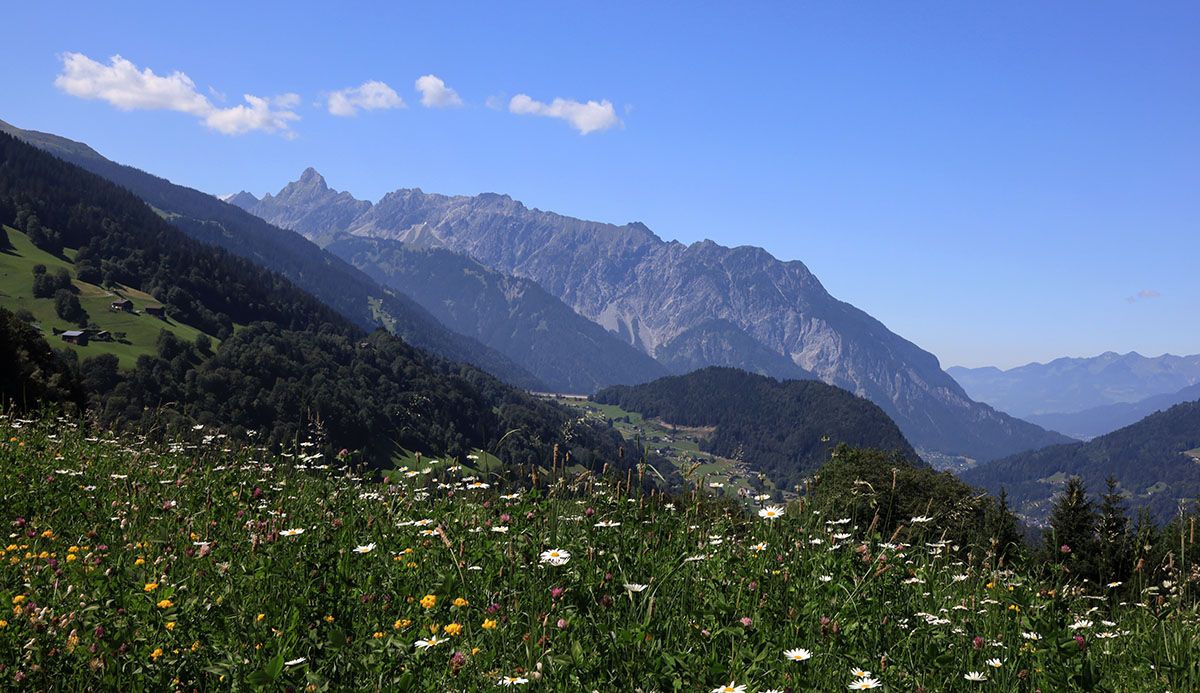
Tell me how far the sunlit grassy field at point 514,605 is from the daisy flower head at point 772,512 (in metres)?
0.02

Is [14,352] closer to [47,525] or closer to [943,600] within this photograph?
[47,525]

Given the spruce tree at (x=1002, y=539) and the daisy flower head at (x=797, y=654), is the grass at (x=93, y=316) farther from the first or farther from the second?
the daisy flower head at (x=797, y=654)

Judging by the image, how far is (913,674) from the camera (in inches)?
165

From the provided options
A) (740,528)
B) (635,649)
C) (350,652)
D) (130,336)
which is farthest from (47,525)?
(130,336)

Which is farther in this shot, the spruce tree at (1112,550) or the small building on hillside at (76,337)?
the small building on hillside at (76,337)

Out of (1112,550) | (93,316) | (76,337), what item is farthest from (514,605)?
(93,316)

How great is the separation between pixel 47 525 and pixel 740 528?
715cm

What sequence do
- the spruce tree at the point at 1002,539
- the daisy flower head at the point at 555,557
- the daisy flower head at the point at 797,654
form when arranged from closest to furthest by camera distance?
the daisy flower head at the point at 797,654 < the daisy flower head at the point at 555,557 < the spruce tree at the point at 1002,539

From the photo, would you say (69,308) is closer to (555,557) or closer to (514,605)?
(514,605)

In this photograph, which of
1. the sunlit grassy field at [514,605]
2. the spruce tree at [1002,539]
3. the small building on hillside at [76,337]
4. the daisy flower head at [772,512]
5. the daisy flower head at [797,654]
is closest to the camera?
the sunlit grassy field at [514,605]

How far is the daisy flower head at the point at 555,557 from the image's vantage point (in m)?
4.55

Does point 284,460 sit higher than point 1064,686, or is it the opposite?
point 1064,686

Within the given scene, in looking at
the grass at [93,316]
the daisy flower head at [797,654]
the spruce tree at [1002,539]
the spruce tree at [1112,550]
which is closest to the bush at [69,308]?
the grass at [93,316]

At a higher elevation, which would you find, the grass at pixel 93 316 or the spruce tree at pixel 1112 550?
the spruce tree at pixel 1112 550
